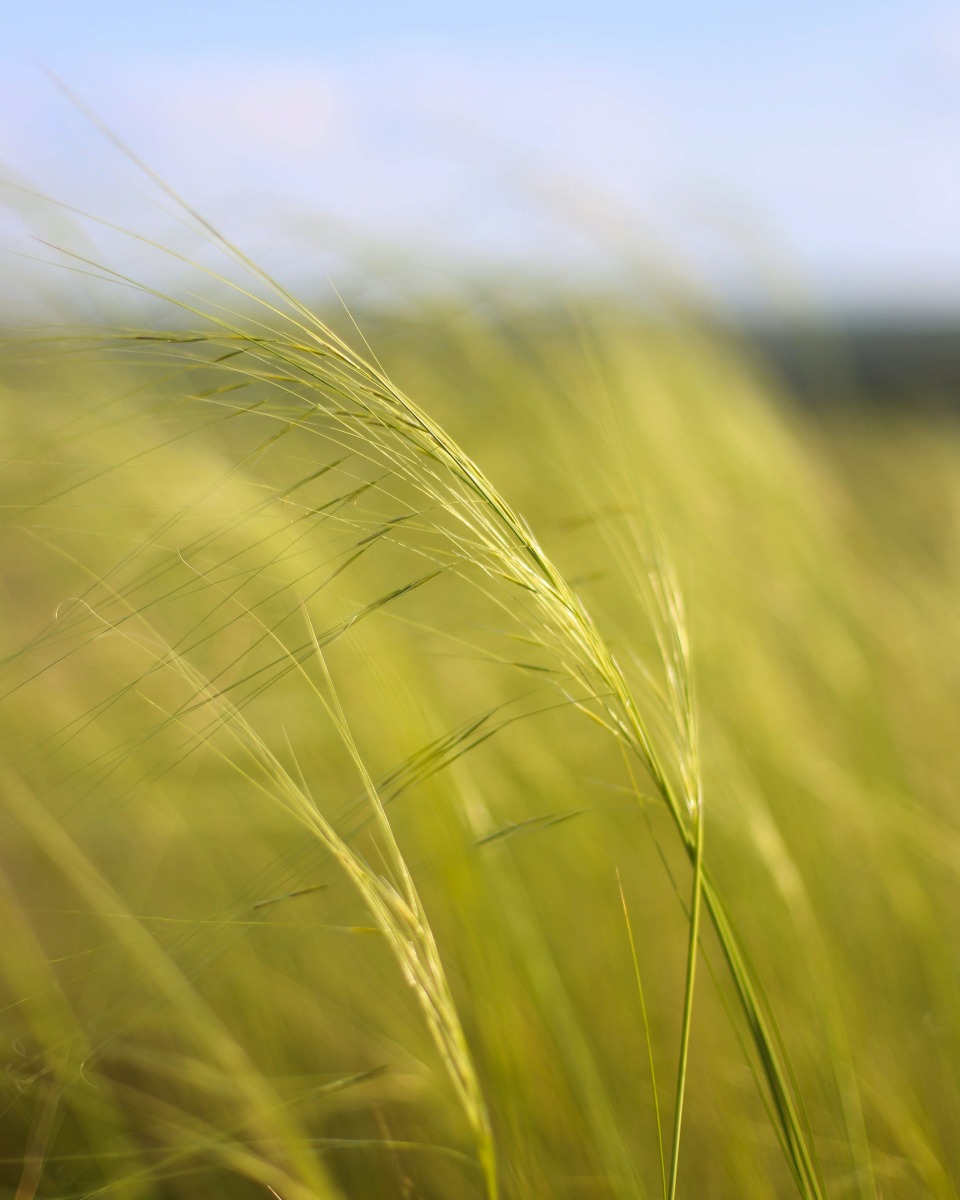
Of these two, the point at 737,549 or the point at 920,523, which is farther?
the point at 920,523

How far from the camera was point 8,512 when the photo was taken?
67 cm

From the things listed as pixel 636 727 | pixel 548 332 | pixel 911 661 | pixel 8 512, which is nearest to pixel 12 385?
pixel 8 512

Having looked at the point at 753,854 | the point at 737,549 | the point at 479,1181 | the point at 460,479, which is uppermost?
the point at 460,479

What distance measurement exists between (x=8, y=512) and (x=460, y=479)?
0.48 metres

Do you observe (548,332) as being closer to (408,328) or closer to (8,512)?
(408,328)

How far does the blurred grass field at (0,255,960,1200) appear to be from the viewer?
450 mm

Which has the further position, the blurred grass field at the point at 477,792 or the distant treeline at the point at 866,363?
the distant treeline at the point at 866,363

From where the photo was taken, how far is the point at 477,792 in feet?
2.21

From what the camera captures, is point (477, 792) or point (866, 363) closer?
point (477, 792)

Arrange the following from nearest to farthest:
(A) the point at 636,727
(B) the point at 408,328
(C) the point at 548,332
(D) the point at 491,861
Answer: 1. (A) the point at 636,727
2. (D) the point at 491,861
3. (B) the point at 408,328
4. (C) the point at 548,332

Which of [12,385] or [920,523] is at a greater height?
[12,385]

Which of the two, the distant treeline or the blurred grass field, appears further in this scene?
the distant treeline

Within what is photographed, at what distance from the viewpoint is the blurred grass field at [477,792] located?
450 mm

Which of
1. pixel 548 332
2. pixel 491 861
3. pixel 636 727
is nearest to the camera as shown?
pixel 636 727
